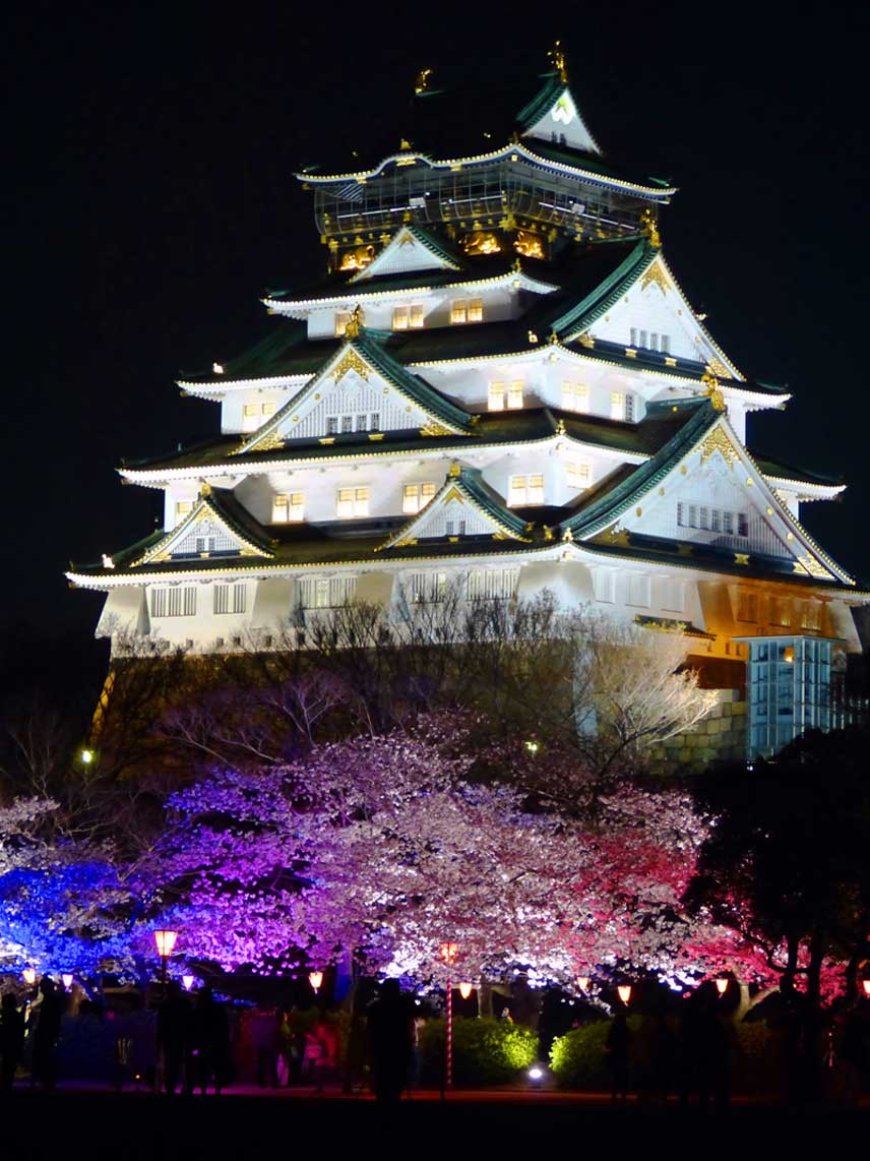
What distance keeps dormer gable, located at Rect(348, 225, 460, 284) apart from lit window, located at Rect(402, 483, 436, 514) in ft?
25.8

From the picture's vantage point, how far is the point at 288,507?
91.5m

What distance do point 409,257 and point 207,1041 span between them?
180ft

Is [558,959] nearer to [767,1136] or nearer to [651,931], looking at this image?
[651,931]

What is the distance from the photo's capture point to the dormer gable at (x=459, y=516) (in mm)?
83750

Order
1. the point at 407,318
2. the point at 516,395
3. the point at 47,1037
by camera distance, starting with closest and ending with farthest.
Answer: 1. the point at 47,1037
2. the point at 516,395
3. the point at 407,318

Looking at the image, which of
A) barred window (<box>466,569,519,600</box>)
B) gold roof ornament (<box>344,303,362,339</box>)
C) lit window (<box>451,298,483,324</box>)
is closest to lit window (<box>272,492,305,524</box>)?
gold roof ornament (<box>344,303,362,339</box>)

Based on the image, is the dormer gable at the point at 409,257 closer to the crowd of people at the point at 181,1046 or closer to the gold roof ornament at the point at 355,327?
the gold roof ornament at the point at 355,327

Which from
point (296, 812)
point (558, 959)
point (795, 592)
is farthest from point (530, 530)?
point (558, 959)

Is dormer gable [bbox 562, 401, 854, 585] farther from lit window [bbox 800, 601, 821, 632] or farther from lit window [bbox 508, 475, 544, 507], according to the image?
lit window [bbox 508, 475, 544, 507]

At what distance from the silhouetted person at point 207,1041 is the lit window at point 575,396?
161 feet

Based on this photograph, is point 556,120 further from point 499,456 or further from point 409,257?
point 499,456

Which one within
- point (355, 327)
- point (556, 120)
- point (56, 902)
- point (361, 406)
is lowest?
point (56, 902)

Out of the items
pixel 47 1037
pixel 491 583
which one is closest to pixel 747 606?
pixel 491 583

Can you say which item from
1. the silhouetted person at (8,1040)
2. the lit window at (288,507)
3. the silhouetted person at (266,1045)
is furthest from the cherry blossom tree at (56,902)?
the lit window at (288,507)
